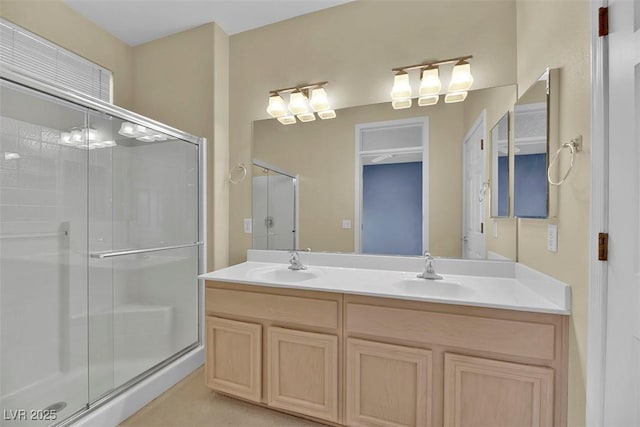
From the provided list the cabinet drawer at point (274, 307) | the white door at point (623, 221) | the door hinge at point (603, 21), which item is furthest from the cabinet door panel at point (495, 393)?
the door hinge at point (603, 21)

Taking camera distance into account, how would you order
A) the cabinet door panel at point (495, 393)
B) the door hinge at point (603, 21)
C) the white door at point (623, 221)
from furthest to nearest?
the cabinet door panel at point (495, 393)
the door hinge at point (603, 21)
the white door at point (623, 221)

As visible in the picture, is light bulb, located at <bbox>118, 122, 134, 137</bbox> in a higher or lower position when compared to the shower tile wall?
higher

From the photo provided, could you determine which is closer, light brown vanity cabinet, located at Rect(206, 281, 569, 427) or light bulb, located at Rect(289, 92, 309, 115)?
light brown vanity cabinet, located at Rect(206, 281, 569, 427)

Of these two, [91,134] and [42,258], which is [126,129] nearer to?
[91,134]

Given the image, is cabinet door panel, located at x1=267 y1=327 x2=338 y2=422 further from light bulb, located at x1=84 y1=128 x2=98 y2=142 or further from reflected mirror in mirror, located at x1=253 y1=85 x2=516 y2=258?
light bulb, located at x1=84 y1=128 x2=98 y2=142

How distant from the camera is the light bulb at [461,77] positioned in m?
1.75

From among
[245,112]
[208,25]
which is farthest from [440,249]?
[208,25]

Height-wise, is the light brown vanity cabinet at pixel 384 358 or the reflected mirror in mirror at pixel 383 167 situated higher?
the reflected mirror in mirror at pixel 383 167

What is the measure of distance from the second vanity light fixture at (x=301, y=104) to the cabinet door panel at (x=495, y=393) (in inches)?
67.5

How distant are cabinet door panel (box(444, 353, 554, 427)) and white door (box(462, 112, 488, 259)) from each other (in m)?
0.72

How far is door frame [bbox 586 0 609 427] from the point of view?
3.10 feet

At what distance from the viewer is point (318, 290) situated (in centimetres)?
152

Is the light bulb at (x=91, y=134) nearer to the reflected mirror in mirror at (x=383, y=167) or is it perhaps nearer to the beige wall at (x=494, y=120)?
the reflected mirror in mirror at (x=383, y=167)

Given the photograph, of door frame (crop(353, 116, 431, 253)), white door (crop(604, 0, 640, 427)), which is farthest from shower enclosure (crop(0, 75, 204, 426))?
white door (crop(604, 0, 640, 427))
